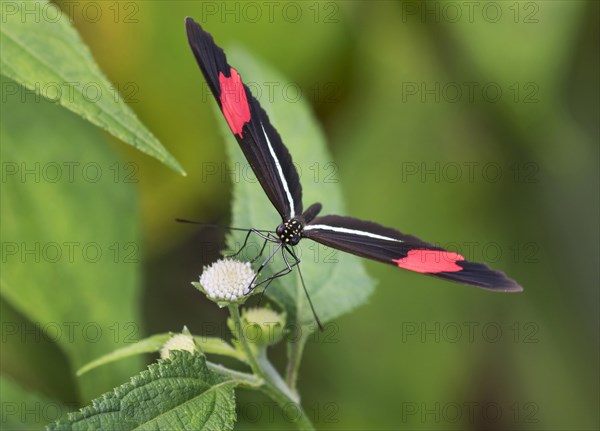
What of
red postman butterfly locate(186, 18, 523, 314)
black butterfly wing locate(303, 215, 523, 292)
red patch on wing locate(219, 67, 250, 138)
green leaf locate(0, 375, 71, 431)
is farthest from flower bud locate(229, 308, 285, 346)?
green leaf locate(0, 375, 71, 431)

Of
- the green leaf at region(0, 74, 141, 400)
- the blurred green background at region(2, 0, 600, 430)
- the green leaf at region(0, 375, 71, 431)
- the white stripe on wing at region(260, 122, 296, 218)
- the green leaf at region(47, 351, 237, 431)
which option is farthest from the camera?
the blurred green background at region(2, 0, 600, 430)

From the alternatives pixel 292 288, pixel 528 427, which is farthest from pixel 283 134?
pixel 528 427

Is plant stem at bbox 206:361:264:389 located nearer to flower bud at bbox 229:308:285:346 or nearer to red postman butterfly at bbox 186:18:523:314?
flower bud at bbox 229:308:285:346

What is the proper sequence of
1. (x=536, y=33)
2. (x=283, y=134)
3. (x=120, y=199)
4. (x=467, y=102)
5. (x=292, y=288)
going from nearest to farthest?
(x=292, y=288), (x=283, y=134), (x=120, y=199), (x=536, y=33), (x=467, y=102)

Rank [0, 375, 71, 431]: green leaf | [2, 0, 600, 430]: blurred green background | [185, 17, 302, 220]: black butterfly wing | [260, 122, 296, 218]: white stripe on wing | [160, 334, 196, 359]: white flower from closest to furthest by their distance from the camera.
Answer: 1. [160, 334, 196, 359]: white flower
2. [185, 17, 302, 220]: black butterfly wing
3. [260, 122, 296, 218]: white stripe on wing
4. [0, 375, 71, 431]: green leaf
5. [2, 0, 600, 430]: blurred green background

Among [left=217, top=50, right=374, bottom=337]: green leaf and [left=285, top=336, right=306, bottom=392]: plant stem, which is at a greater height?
[left=217, top=50, right=374, bottom=337]: green leaf

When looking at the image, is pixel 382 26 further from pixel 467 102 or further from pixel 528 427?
pixel 528 427

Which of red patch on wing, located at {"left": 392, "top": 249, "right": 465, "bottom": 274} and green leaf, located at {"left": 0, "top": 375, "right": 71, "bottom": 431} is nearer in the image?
red patch on wing, located at {"left": 392, "top": 249, "right": 465, "bottom": 274}

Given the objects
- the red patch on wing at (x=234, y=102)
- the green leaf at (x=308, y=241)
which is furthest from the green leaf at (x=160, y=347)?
the red patch on wing at (x=234, y=102)
